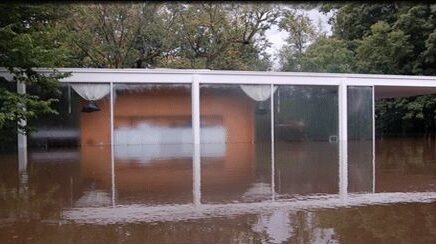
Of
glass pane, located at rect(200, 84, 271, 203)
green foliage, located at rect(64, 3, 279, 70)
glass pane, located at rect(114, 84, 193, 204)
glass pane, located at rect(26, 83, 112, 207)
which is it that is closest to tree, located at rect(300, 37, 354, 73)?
green foliage, located at rect(64, 3, 279, 70)

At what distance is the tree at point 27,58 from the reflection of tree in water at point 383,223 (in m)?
9.09

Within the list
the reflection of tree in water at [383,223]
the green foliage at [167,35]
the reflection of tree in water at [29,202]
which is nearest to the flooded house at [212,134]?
the reflection of tree in water at [29,202]

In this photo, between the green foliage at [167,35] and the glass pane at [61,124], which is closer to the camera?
the glass pane at [61,124]

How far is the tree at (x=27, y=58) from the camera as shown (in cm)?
1344

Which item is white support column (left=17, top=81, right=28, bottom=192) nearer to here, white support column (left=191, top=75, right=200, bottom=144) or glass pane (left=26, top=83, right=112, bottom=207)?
glass pane (left=26, top=83, right=112, bottom=207)

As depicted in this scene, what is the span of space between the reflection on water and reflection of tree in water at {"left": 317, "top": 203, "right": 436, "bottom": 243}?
1 centimetres

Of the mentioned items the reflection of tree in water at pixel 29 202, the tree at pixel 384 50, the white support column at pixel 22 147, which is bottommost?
the reflection of tree in water at pixel 29 202

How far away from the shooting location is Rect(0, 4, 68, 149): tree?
1344cm

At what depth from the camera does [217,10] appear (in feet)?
94.2

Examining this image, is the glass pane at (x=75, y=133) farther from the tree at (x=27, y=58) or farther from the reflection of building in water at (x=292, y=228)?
the reflection of building in water at (x=292, y=228)

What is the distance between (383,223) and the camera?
18.6 feet

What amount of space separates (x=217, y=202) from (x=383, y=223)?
7.57 feet

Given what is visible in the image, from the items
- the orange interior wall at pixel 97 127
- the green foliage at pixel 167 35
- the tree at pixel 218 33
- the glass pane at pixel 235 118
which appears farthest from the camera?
the tree at pixel 218 33

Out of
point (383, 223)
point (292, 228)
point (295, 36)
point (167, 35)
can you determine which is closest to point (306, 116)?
point (167, 35)
